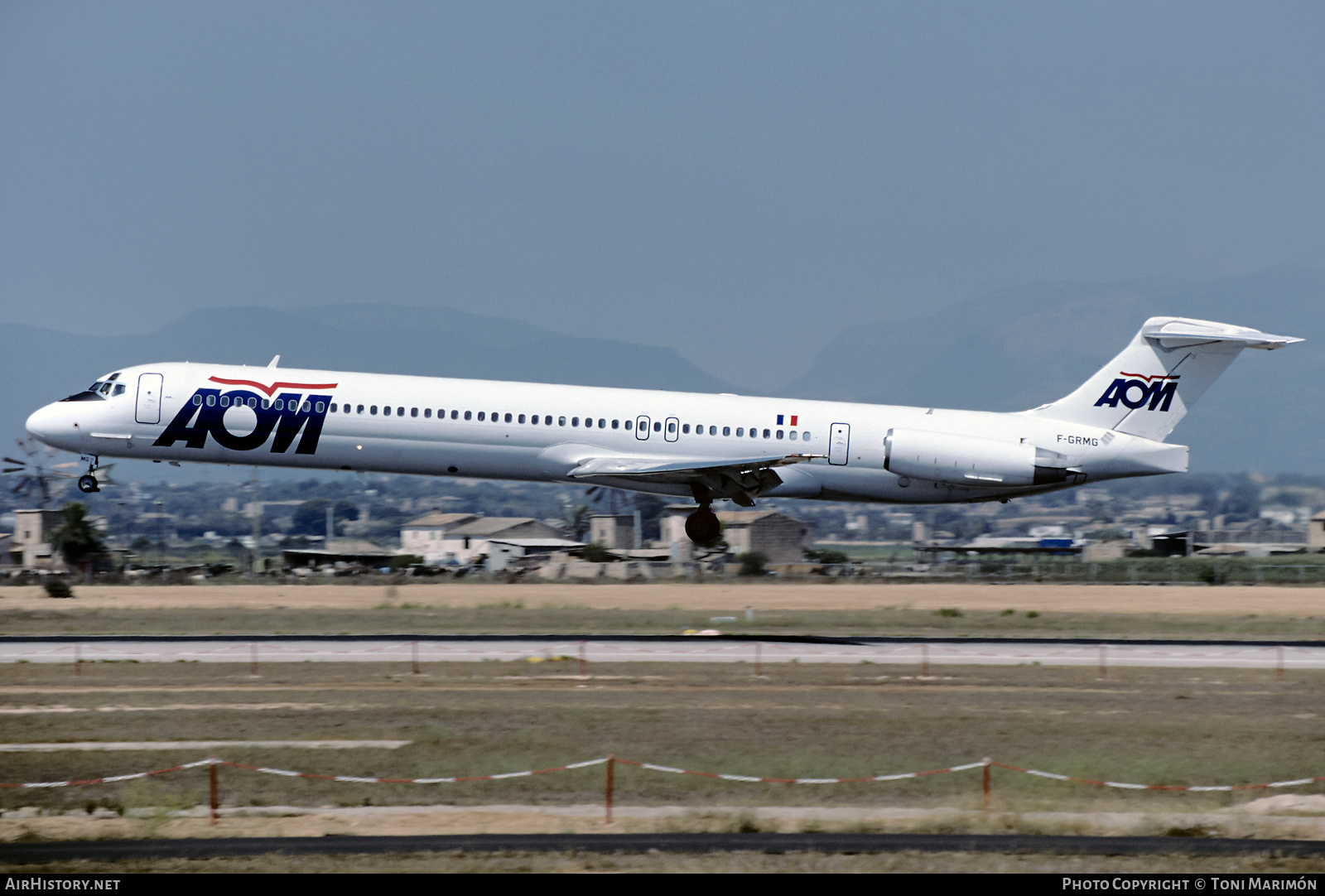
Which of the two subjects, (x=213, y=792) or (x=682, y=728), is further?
(x=682, y=728)

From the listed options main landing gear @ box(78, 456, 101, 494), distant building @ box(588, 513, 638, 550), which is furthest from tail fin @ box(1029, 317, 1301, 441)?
distant building @ box(588, 513, 638, 550)

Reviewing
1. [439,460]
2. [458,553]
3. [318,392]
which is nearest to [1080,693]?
[439,460]

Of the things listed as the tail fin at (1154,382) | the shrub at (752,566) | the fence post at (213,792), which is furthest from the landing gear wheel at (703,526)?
the fence post at (213,792)

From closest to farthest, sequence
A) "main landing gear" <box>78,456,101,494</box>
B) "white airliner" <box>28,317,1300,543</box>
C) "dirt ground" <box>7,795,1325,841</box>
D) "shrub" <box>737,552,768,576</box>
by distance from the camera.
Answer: "dirt ground" <box>7,795,1325,841</box> < "white airliner" <box>28,317,1300,543</box> < "main landing gear" <box>78,456,101,494</box> < "shrub" <box>737,552,768,576</box>

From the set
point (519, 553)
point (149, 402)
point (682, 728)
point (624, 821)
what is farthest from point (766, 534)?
point (624, 821)

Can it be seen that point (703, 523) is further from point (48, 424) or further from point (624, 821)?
point (624, 821)

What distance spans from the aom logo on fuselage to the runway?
5161 mm

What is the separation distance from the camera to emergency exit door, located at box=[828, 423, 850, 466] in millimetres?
36375

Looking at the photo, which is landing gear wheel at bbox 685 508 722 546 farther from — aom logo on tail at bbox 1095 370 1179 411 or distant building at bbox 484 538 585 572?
distant building at bbox 484 538 585 572

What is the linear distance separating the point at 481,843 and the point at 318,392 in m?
21.9

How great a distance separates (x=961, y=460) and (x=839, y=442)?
3.33m

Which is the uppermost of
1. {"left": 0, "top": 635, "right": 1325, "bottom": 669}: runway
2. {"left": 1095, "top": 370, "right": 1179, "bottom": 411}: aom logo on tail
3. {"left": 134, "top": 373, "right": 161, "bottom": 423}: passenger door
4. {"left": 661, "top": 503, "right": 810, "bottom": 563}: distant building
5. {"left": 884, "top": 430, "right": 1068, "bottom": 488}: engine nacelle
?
{"left": 1095, "top": 370, "right": 1179, "bottom": 411}: aom logo on tail

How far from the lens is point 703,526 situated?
121 ft

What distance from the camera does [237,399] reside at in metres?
35.2
